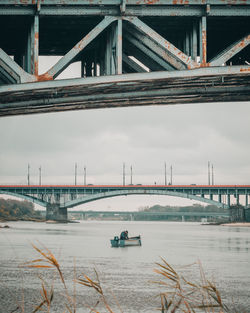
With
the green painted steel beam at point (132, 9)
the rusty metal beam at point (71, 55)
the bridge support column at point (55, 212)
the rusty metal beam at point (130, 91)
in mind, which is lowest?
the bridge support column at point (55, 212)

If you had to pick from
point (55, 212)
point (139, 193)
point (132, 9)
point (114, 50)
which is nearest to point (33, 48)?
point (114, 50)

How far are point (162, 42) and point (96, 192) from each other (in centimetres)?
12342

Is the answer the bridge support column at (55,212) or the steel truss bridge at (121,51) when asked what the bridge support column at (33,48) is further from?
the bridge support column at (55,212)

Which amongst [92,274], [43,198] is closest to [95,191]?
[43,198]

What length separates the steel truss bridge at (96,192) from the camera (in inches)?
4936

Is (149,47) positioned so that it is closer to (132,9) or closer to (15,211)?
(132,9)

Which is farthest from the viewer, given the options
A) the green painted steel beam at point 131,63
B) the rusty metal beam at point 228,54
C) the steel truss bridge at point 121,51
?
the green painted steel beam at point 131,63

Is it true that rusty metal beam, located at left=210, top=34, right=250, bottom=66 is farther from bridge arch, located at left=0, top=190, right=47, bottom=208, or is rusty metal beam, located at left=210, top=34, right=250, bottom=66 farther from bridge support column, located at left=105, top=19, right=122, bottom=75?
bridge arch, located at left=0, top=190, right=47, bottom=208

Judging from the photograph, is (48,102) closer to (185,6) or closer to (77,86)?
(77,86)

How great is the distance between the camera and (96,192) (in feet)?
442

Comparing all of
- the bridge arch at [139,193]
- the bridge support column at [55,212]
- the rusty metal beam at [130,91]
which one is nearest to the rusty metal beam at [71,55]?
the rusty metal beam at [130,91]

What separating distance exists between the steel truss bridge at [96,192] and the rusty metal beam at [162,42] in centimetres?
11071

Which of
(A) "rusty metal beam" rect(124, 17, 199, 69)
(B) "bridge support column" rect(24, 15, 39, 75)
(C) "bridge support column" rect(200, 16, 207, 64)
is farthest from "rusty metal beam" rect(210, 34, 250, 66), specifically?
(B) "bridge support column" rect(24, 15, 39, 75)

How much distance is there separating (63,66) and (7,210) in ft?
509
